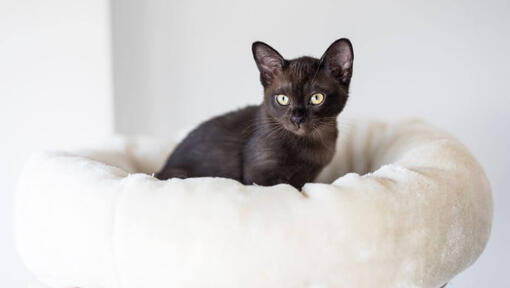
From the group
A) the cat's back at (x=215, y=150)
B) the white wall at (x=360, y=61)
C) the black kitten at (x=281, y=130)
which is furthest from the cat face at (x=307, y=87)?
→ the white wall at (x=360, y=61)

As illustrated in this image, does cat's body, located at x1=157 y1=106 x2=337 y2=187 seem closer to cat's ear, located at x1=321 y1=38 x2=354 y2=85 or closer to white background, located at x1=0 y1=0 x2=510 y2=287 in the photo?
cat's ear, located at x1=321 y1=38 x2=354 y2=85

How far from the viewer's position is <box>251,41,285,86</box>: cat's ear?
1.14 m

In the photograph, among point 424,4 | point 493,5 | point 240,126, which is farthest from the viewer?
point 424,4

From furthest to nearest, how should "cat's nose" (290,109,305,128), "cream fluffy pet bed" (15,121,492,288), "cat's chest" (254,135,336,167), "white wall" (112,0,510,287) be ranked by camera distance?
"white wall" (112,0,510,287) → "cat's chest" (254,135,336,167) → "cat's nose" (290,109,305,128) → "cream fluffy pet bed" (15,121,492,288)

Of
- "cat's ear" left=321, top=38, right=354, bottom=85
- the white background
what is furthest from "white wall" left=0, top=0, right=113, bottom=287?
"cat's ear" left=321, top=38, right=354, bottom=85

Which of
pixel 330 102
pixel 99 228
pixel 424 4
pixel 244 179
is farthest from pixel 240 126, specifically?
pixel 424 4

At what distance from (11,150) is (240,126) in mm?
969

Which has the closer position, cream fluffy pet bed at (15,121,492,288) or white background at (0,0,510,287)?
cream fluffy pet bed at (15,121,492,288)

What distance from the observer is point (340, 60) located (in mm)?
1129

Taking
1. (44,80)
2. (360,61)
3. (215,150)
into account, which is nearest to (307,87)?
(215,150)

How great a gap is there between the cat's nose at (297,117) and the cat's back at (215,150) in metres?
0.23

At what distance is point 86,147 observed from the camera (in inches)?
52.9

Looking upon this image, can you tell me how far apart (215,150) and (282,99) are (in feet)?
0.87

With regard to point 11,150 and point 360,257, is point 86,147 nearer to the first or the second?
point 11,150
